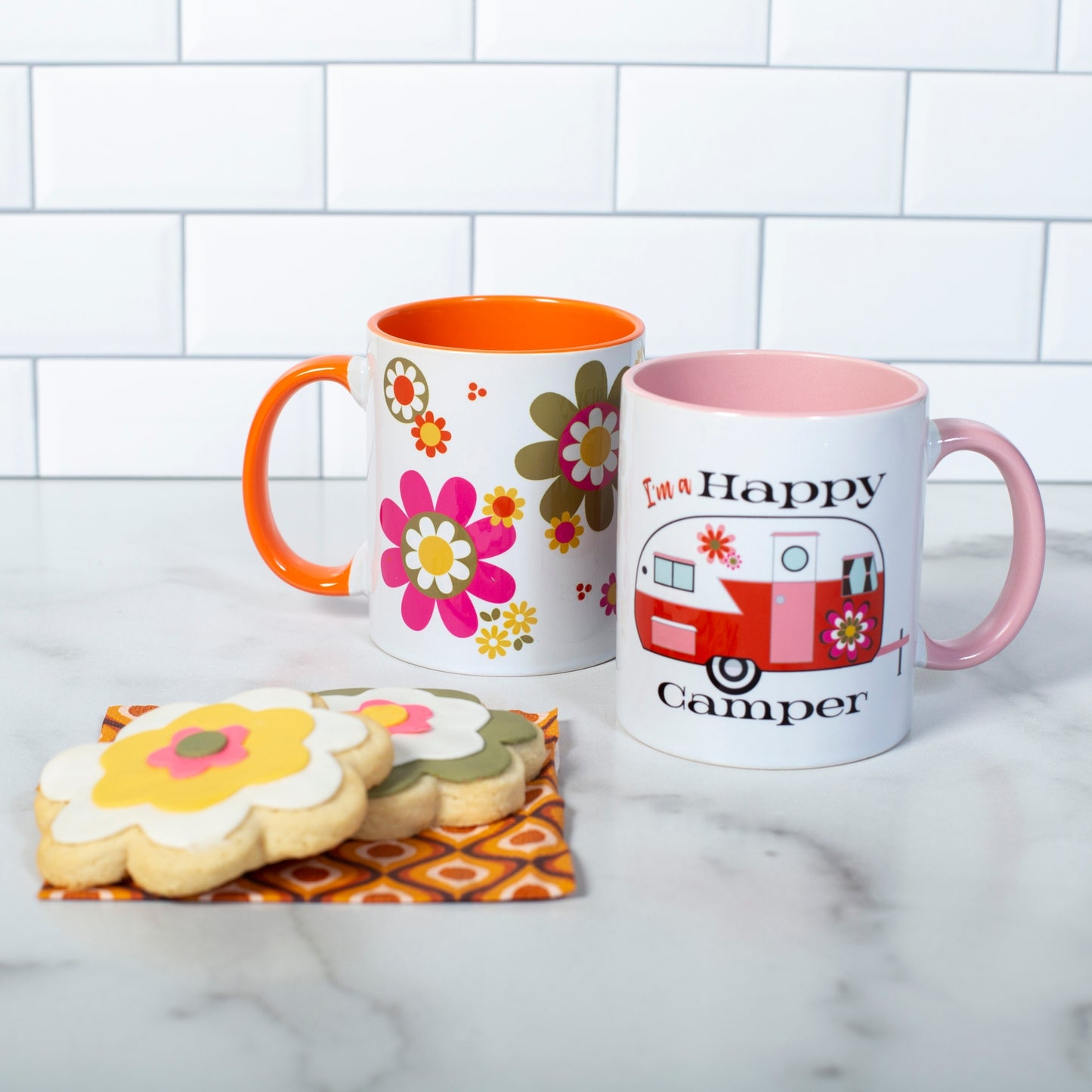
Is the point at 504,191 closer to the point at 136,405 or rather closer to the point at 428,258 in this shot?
the point at 428,258

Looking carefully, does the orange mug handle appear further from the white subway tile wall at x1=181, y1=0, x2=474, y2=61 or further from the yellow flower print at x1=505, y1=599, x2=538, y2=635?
the white subway tile wall at x1=181, y1=0, x2=474, y2=61

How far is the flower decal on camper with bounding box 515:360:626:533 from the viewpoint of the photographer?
642mm

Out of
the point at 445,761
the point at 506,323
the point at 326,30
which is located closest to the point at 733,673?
the point at 445,761

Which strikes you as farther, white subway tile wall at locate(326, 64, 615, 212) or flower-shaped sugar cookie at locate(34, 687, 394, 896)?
white subway tile wall at locate(326, 64, 615, 212)

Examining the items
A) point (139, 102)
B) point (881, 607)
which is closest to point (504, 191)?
point (139, 102)

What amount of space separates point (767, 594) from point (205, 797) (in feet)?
0.73

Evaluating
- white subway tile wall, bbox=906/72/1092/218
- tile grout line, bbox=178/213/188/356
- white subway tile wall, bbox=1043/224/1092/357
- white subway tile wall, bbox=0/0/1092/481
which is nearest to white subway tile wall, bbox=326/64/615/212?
white subway tile wall, bbox=0/0/1092/481

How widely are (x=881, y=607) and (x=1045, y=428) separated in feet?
1.67

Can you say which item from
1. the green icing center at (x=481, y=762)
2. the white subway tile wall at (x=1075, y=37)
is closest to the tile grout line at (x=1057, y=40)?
the white subway tile wall at (x=1075, y=37)

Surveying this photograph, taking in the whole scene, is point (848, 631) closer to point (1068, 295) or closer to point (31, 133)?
point (1068, 295)

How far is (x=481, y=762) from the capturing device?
522 mm

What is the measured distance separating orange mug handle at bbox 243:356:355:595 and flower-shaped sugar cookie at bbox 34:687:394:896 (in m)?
0.24

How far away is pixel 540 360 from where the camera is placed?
24.8 inches

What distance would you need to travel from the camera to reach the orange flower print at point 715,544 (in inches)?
21.5
